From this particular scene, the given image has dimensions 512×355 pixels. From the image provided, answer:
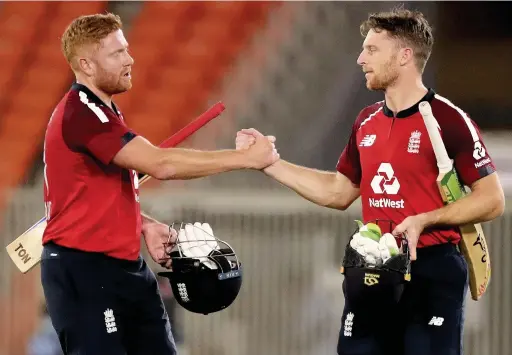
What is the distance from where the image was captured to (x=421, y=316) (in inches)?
159

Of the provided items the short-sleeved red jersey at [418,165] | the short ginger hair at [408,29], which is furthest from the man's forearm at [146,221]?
the short ginger hair at [408,29]

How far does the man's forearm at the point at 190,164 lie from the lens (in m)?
4.07

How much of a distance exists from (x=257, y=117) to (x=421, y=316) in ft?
11.1

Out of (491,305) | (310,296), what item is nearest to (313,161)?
(310,296)

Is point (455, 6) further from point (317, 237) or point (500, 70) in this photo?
point (317, 237)

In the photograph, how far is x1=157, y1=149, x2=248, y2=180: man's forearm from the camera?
407 centimetres

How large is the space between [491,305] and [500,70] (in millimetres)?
1901

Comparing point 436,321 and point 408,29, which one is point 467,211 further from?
point 408,29

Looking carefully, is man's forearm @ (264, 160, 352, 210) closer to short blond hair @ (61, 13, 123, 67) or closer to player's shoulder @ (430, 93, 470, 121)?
player's shoulder @ (430, 93, 470, 121)

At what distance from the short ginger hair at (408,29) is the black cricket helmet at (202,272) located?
3.43 feet

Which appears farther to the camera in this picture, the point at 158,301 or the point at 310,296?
the point at 310,296

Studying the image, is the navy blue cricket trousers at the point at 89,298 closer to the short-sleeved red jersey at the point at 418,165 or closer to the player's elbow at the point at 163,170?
the player's elbow at the point at 163,170

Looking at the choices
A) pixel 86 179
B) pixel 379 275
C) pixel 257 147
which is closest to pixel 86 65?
pixel 86 179

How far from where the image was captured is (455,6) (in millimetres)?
7645
